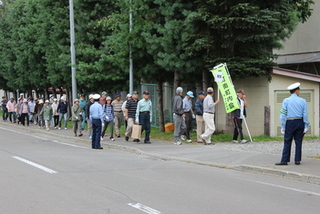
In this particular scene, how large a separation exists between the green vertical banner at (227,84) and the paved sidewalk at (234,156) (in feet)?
4.63

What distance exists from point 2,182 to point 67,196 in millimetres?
1816

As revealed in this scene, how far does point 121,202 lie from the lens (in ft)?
21.8

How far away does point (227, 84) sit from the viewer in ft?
48.5

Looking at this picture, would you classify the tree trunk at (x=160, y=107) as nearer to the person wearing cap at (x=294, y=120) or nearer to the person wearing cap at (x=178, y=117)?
the person wearing cap at (x=178, y=117)

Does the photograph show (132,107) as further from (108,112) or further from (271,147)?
(271,147)

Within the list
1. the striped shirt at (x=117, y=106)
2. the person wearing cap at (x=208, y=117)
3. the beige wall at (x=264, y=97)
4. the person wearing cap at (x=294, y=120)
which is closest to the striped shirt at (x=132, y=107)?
the striped shirt at (x=117, y=106)

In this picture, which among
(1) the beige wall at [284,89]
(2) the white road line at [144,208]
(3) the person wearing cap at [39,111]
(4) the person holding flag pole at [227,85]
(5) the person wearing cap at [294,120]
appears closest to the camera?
(2) the white road line at [144,208]

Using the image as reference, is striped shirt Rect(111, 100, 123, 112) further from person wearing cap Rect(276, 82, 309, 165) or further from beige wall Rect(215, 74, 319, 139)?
person wearing cap Rect(276, 82, 309, 165)

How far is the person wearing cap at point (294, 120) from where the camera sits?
9.62 m

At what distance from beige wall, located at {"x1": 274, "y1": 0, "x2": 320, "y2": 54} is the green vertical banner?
12.7m

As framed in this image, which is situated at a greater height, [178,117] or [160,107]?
[160,107]

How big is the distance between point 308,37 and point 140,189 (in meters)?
21.1

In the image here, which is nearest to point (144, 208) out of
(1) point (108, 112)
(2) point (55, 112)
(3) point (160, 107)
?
(1) point (108, 112)

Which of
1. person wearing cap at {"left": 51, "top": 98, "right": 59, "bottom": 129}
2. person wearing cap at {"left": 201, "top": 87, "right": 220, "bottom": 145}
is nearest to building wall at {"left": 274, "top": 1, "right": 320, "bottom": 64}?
person wearing cap at {"left": 201, "top": 87, "right": 220, "bottom": 145}
